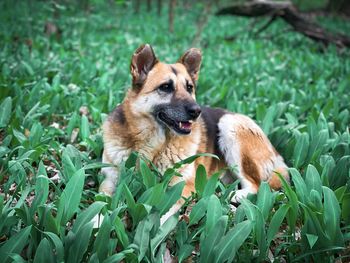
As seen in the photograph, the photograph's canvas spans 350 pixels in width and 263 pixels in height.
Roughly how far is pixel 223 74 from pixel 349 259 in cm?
562

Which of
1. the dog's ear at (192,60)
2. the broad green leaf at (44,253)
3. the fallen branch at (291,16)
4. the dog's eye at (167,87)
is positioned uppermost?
the dog's ear at (192,60)

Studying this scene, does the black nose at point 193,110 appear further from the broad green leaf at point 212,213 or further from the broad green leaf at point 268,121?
the broad green leaf at point 268,121

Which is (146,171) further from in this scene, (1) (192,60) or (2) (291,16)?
(2) (291,16)

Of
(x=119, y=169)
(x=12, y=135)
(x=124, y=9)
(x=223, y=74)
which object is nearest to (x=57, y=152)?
(x=12, y=135)

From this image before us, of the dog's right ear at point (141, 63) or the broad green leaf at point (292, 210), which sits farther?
the dog's right ear at point (141, 63)

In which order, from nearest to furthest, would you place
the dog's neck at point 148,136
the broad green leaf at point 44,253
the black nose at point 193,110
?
the broad green leaf at point 44,253 → the black nose at point 193,110 → the dog's neck at point 148,136

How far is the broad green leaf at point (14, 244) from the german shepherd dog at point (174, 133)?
1124mm

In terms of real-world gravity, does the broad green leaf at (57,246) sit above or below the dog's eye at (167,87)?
below

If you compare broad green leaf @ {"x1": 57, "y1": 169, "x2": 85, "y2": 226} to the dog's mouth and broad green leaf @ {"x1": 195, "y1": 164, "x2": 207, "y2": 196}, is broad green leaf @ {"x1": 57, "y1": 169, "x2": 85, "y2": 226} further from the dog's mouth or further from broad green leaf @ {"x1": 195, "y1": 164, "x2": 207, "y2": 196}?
the dog's mouth

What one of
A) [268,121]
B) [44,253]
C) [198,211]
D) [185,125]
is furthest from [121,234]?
[268,121]

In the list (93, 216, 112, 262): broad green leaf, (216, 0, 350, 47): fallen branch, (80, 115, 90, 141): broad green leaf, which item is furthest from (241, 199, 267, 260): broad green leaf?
(216, 0, 350, 47): fallen branch

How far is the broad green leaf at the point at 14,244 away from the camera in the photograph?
7.88 feet

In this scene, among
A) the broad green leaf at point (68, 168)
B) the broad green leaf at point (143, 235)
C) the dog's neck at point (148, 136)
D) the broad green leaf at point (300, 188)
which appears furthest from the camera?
the dog's neck at point (148, 136)

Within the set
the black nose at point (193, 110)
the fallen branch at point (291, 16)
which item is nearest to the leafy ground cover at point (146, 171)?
the black nose at point (193, 110)
